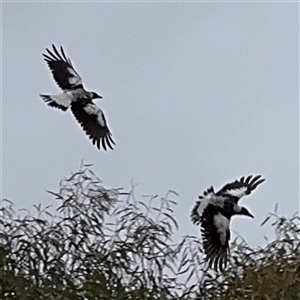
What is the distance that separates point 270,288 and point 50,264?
1.15m

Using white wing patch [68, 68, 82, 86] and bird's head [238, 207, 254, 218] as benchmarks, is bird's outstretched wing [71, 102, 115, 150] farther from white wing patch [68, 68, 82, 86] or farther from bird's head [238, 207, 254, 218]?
bird's head [238, 207, 254, 218]

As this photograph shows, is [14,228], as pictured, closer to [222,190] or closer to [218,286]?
[218,286]

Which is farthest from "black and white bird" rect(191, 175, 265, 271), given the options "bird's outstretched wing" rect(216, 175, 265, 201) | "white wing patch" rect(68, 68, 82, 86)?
"white wing patch" rect(68, 68, 82, 86)

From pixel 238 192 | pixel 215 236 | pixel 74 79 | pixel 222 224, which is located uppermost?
pixel 74 79

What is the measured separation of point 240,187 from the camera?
8352 millimetres

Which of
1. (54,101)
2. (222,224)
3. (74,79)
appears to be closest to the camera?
(222,224)

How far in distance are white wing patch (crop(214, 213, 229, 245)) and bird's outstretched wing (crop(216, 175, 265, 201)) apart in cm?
23

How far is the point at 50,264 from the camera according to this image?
22.0 ft

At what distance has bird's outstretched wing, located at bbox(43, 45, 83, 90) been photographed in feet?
27.9

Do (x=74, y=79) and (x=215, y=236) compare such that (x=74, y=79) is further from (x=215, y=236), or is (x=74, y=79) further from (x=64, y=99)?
(x=215, y=236)

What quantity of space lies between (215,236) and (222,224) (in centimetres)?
16

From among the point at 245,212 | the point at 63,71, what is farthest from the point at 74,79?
the point at 245,212

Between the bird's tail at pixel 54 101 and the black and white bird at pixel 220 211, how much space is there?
3.55ft

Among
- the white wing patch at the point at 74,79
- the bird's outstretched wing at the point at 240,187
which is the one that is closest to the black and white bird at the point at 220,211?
the bird's outstretched wing at the point at 240,187
